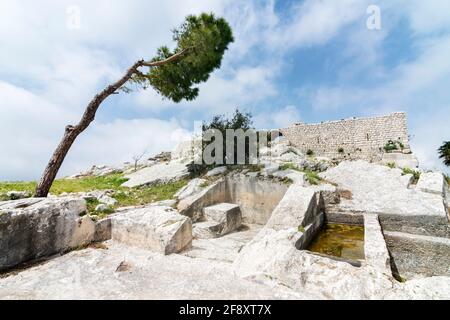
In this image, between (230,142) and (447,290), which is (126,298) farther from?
(230,142)

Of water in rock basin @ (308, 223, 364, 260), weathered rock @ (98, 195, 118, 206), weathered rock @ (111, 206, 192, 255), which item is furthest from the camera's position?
weathered rock @ (98, 195, 118, 206)

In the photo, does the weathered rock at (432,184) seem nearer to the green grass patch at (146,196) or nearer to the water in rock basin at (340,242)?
the water in rock basin at (340,242)

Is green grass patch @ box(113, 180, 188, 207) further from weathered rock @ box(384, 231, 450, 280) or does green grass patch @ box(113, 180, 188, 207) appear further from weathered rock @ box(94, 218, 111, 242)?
weathered rock @ box(384, 231, 450, 280)

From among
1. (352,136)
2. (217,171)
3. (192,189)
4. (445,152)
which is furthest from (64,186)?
(445,152)

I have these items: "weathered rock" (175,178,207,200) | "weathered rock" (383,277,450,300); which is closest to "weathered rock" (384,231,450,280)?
"weathered rock" (383,277,450,300)

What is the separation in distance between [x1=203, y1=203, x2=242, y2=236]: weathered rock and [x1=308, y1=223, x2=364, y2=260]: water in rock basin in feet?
6.61

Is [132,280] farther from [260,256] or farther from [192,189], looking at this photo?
[192,189]

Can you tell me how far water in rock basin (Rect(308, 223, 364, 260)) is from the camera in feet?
12.3

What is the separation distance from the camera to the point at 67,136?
6.30 metres

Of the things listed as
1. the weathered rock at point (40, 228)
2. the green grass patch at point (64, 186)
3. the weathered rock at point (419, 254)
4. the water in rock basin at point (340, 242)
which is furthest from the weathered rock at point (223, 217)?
the green grass patch at point (64, 186)

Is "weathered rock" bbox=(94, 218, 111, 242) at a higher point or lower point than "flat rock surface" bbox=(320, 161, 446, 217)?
lower

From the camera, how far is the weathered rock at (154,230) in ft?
9.93
